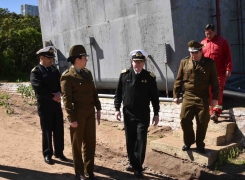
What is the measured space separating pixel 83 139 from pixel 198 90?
182cm

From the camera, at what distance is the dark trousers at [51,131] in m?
5.20

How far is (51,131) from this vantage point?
527 cm

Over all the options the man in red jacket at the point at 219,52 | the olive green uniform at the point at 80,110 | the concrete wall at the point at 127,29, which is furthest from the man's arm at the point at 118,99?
the concrete wall at the point at 127,29

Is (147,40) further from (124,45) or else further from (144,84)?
(144,84)

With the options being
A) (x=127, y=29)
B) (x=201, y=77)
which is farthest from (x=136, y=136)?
(x=127, y=29)

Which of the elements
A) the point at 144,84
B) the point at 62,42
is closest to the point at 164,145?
the point at 144,84

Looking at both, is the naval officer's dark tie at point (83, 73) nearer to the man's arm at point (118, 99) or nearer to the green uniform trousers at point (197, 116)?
the man's arm at point (118, 99)

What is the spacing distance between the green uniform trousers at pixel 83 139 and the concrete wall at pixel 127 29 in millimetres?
2928

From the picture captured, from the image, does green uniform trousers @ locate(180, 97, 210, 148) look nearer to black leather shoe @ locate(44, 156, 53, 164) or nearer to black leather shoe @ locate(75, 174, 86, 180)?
black leather shoe @ locate(75, 174, 86, 180)

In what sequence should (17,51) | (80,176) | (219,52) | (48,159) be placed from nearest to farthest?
(80,176), (48,159), (219,52), (17,51)

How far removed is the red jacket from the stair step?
1.30m

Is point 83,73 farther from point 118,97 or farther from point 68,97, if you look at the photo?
point 118,97

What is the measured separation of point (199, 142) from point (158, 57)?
2.53 meters

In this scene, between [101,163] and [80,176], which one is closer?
[80,176]
